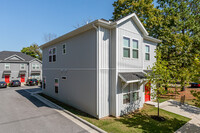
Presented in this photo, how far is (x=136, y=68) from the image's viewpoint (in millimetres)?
10367

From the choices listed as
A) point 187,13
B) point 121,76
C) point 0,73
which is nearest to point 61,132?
point 121,76

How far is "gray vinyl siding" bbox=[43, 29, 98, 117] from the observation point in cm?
892

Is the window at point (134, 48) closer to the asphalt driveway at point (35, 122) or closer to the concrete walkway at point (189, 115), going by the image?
the concrete walkway at point (189, 115)

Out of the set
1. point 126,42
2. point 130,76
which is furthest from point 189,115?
point 126,42

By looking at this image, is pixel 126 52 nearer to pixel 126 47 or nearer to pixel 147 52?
pixel 126 47

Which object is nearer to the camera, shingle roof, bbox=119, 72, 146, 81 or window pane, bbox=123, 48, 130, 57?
shingle roof, bbox=119, 72, 146, 81

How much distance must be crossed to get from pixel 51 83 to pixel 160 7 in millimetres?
23864

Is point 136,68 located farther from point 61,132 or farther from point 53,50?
point 53,50

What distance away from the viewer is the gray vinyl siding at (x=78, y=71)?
8.92 meters

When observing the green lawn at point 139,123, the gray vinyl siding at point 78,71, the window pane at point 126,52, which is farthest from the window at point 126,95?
the window pane at point 126,52

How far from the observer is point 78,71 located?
34.1 feet

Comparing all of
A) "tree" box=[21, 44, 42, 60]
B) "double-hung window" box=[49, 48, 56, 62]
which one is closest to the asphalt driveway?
"double-hung window" box=[49, 48, 56, 62]

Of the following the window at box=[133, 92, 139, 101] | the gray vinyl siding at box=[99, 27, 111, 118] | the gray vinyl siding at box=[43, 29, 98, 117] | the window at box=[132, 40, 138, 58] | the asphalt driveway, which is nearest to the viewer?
the asphalt driveway

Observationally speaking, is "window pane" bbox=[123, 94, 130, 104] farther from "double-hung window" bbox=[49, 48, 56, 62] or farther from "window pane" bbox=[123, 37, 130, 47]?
"double-hung window" bbox=[49, 48, 56, 62]
